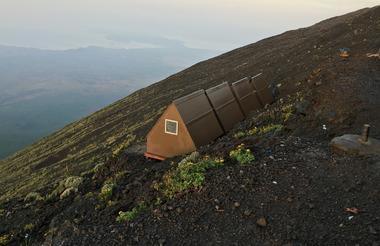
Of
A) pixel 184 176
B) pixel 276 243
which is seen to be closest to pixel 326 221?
pixel 276 243

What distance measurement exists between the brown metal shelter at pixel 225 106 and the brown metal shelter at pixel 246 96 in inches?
18.6

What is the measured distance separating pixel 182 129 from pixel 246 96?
5.98 meters

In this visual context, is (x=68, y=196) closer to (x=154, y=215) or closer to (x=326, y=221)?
(x=154, y=215)

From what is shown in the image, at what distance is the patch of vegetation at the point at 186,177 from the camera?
37.2 ft

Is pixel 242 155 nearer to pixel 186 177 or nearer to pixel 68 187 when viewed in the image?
pixel 186 177

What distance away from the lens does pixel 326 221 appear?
9.51 m

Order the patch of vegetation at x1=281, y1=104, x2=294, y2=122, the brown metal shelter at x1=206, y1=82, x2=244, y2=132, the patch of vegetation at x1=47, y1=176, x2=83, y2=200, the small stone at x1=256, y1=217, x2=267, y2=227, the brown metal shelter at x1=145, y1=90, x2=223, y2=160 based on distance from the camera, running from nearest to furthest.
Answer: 1. the small stone at x1=256, y1=217, x2=267, y2=227
2. the patch of vegetation at x1=281, y1=104, x2=294, y2=122
3. the brown metal shelter at x1=145, y1=90, x2=223, y2=160
4. the patch of vegetation at x1=47, y1=176, x2=83, y2=200
5. the brown metal shelter at x1=206, y1=82, x2=244, y2=132

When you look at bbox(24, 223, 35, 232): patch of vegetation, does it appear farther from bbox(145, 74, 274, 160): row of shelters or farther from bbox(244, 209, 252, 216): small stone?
bbox(244, 209, 252, 216): small stone

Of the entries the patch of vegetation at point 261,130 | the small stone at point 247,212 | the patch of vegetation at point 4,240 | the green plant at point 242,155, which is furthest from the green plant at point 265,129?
the patch of vegetation at point 4,240

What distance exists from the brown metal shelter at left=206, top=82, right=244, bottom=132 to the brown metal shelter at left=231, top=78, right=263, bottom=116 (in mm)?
473

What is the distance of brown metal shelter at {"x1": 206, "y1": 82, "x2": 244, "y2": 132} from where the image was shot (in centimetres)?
1827

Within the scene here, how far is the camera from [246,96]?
21.3 metres

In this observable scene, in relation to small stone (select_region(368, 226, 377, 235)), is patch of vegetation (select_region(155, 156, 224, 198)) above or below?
above

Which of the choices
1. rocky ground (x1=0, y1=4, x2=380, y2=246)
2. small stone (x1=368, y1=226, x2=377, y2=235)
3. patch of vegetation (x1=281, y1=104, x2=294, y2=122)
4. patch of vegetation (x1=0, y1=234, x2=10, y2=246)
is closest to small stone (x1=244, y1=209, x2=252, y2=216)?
rocky ground (x1=0, y1=4, x2=380, y2=246)
